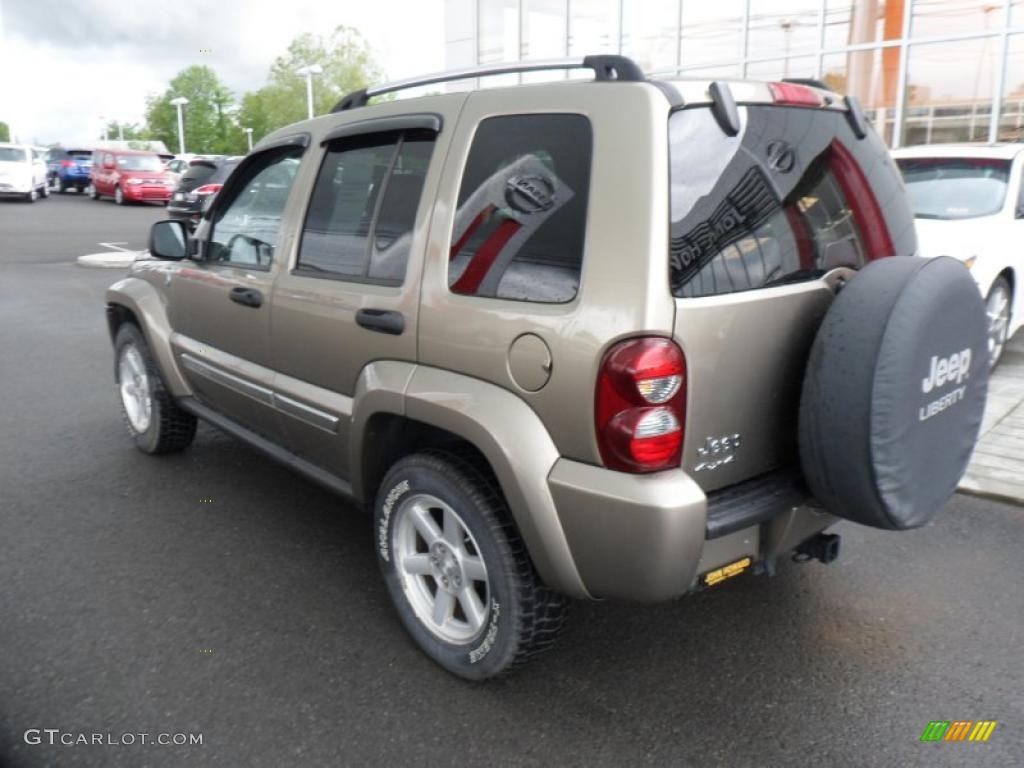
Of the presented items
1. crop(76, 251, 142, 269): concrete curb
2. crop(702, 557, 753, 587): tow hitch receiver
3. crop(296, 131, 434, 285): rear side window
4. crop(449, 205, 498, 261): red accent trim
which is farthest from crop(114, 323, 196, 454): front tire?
crop(76, 251, 142, 269): concrete curb

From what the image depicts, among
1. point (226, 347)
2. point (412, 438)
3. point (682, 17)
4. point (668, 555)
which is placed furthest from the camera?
point (682, 17)

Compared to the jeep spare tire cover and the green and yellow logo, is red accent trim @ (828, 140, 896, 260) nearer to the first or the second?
the jeep spare tire cover

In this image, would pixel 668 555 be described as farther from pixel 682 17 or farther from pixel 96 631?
pixel 682 17

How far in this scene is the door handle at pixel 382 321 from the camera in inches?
115

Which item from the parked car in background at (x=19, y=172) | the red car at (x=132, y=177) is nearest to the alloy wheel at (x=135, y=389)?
the red car at (x=132, y=177)

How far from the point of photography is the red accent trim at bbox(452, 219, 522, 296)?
2637 mm

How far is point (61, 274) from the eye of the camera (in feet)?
43.0

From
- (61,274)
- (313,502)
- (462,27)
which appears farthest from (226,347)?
(462,27)

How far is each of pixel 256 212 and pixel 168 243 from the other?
2.36 feet

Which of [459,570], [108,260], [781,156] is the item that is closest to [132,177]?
[108,260]

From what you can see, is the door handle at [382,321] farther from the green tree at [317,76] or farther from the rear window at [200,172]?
the green tree at [317,76]

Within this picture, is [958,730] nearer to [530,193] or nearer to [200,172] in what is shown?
[530,193]

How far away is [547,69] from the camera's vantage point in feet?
9.37

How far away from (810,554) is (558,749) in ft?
3.53
